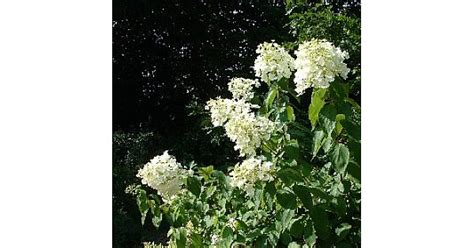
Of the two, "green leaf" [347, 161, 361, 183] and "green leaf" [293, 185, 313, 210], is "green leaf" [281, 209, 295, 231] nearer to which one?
"green leaf" [293, 185, 313, 210]

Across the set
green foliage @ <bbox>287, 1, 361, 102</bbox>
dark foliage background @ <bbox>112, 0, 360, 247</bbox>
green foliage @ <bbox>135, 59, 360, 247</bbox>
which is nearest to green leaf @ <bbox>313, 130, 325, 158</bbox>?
green foliage @ <bbox>135, 59, 360, 247</bbox>

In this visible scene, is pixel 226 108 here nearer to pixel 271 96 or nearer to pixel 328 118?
pixel 271 96

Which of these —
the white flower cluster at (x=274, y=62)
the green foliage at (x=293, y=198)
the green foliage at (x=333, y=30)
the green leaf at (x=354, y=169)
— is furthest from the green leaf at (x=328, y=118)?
the green foliage at (x=333, y=30)

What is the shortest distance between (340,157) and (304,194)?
0.45ft

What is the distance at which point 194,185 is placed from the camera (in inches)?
76.7

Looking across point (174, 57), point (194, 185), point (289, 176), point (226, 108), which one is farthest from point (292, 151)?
point (174, 57)

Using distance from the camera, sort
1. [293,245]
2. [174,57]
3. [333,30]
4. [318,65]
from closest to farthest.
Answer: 1. [318,65]
2. [293,245]
3. [333,30]
4. [174,57]

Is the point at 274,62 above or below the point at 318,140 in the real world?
above

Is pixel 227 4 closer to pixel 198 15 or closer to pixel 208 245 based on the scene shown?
pixel 198 15

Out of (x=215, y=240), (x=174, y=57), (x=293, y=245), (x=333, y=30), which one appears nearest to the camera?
(x=293, y=245)

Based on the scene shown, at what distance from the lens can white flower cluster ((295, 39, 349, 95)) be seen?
1.58m

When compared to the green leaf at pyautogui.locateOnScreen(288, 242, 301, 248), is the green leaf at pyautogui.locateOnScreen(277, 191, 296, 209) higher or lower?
higher
